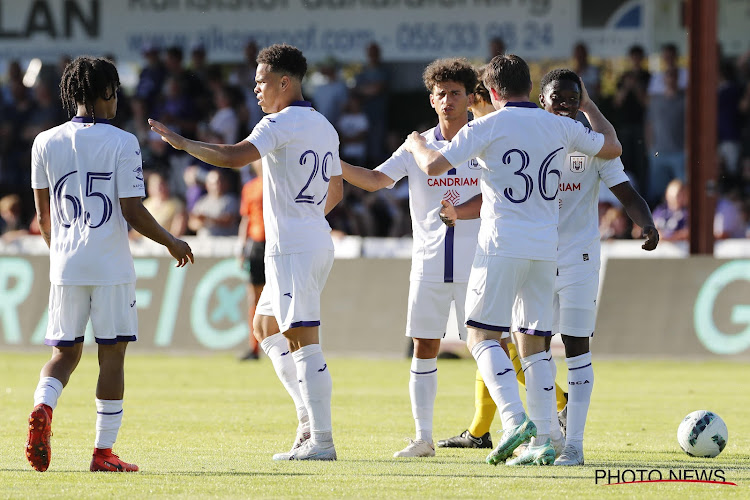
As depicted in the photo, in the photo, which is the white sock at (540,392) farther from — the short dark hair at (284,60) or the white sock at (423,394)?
the short dark hair at (284,60)

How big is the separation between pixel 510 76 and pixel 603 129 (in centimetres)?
89

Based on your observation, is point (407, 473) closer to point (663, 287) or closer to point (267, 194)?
point (267, 194)

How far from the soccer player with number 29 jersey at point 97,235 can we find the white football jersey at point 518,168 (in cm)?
173

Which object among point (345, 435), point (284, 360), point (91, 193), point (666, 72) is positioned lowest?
point (345, 435)

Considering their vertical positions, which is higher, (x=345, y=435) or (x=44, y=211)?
(x=44, y=211)

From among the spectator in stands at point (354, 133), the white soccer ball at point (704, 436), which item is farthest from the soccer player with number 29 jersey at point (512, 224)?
the spectator in stands at point (354, 133)

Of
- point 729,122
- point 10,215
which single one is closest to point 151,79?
point 10,215

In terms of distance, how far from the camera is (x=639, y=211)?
26.7 feet

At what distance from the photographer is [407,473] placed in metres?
7.58

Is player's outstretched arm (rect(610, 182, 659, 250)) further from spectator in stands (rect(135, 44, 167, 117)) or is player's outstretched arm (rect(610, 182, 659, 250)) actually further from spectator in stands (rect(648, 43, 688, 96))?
spectator in stands (rect(135, 44, 167, 117))

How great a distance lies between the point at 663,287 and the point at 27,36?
1200cm

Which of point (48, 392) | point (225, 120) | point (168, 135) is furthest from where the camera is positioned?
point (225, 120)

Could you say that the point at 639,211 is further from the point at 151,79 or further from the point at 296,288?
the point at 151,79

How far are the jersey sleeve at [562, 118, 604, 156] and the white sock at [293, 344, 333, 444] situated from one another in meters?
1.95
